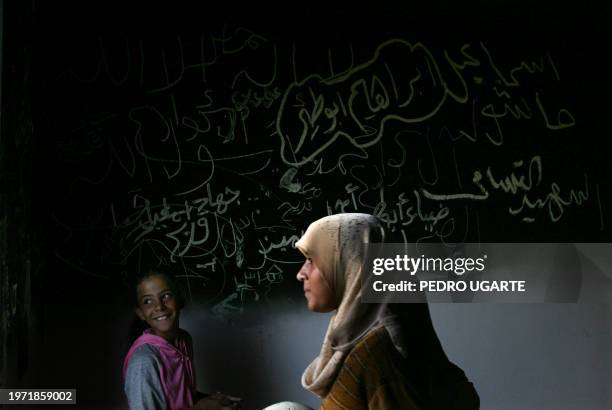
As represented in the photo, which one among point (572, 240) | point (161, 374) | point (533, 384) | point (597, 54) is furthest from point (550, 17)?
point (161, 374)

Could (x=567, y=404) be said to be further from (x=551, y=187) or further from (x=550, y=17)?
(x=550, y=17)

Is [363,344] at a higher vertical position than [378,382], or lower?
higher

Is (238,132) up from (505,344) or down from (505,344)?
up

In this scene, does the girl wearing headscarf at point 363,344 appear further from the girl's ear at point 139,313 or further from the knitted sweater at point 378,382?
the girl's ear at point 139,313

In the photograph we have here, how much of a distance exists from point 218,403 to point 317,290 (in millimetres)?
1177

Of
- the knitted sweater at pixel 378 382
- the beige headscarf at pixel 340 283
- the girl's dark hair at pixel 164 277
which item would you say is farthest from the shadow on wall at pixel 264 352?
the knitted sweater at pixel 378 382

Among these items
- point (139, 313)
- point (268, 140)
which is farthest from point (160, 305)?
point (268, 140)

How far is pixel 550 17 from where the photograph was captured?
17.2 ft

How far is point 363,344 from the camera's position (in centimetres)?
400

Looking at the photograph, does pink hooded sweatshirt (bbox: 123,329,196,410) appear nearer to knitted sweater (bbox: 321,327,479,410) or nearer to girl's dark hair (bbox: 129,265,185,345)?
girl's dark hair (bbox: 129,265,185,345)

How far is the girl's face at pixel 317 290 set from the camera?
427 cm

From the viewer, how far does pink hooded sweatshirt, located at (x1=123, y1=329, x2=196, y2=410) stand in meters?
4.87

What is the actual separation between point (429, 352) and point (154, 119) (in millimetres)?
2185

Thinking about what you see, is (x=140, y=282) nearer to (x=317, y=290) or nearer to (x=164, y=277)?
(x=164, y=277)
